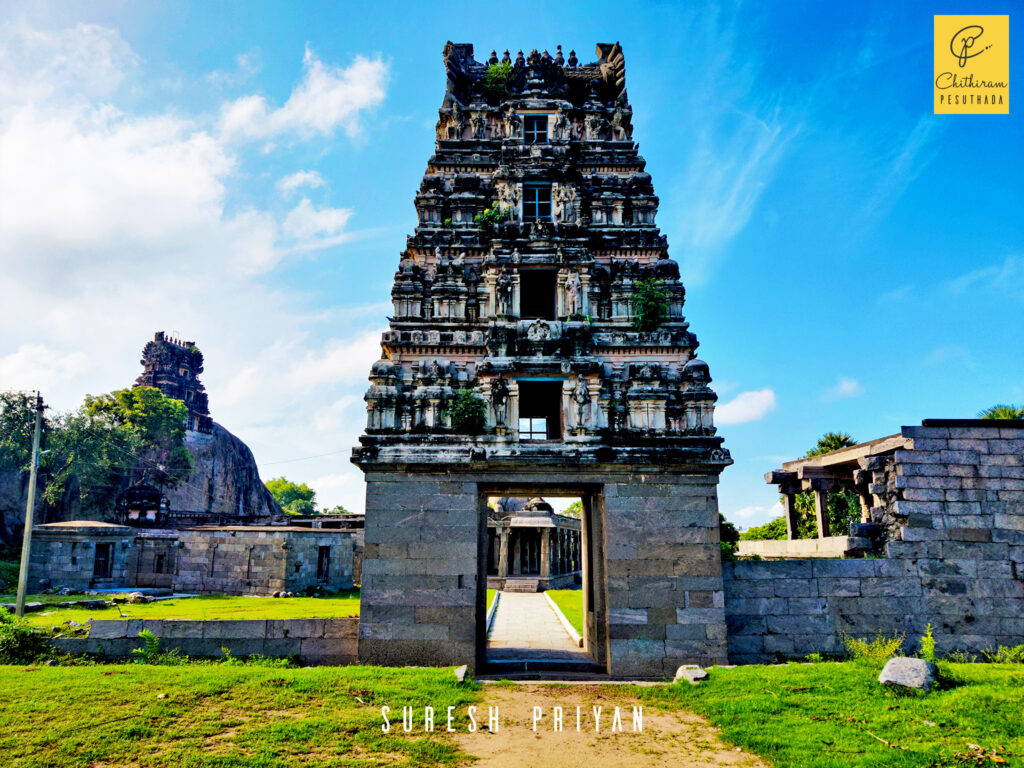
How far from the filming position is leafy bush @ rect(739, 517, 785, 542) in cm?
2693

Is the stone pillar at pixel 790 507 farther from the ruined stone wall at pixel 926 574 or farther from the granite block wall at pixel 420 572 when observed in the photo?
the granite block wall at pixel 420 572

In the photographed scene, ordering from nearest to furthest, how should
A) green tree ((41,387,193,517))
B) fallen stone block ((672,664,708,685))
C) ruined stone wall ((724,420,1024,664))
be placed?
1. fallen stone block ((672,664,708,685))
2. ruined stone wall ((724,420,1024,664))
3. green tree ((41,387,193,517))

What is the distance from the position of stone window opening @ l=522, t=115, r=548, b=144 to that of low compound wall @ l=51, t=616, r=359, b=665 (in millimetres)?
12975

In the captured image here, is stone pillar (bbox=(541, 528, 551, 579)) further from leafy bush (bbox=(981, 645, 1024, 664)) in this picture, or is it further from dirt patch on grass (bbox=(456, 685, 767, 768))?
dirt patch on grass (bbox=(456, 685, 767, 768))

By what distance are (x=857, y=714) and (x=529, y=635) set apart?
9.32 m

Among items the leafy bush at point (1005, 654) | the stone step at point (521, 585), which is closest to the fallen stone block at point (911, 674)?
the leafy bush at point (1005, 654)

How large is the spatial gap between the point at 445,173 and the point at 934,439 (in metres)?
13.0

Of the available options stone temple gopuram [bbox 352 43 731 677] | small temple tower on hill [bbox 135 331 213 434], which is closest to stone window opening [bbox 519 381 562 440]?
stone temple gopuram [bbox 352 43 731 677]

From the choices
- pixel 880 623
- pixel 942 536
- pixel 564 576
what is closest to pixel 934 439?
pixel 942 536

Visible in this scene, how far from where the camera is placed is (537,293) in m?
16.0

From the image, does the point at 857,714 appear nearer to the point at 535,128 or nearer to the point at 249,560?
the point at 535,128

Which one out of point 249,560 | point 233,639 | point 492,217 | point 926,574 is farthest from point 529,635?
point 249,560

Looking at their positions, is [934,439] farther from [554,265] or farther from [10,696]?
[10,696]

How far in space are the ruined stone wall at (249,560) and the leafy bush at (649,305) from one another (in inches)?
815
